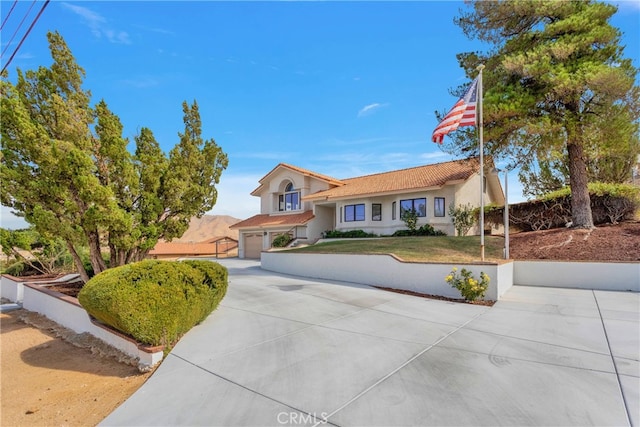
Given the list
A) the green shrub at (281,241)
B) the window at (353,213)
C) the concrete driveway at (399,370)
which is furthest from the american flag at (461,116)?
the green shrub at (281,241)

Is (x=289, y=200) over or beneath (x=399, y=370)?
over

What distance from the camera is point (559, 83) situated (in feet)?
41.0

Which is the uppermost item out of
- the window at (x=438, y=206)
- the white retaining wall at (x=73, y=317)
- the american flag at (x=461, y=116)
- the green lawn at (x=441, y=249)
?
the american flag at (x=461, y=116)

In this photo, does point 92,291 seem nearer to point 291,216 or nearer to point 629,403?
point 629,403

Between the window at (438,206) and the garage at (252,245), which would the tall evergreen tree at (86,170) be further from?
the garage at (252,245)

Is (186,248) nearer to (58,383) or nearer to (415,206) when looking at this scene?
(415,206)

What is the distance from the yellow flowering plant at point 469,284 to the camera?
30.7ft

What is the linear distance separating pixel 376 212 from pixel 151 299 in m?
19.2

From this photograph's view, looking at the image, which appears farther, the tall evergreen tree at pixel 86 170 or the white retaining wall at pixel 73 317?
the tall evergreen tree at pixel 86 170

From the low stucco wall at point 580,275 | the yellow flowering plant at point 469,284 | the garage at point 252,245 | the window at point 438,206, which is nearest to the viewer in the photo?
the yellow flowering plant at point 469,284

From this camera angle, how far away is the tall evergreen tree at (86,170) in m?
8.66

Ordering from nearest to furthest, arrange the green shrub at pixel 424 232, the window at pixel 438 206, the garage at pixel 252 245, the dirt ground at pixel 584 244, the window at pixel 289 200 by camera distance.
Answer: the dirt ground at pixel 584 244
the green shrub at pixel 424 232
the window at pixel 438 206
the window at pixel 289 200
the garage at pixel 252 245

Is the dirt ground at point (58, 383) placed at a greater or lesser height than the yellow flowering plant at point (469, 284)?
lesser

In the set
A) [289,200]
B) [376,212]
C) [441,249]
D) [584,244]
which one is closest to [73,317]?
[441,249]
